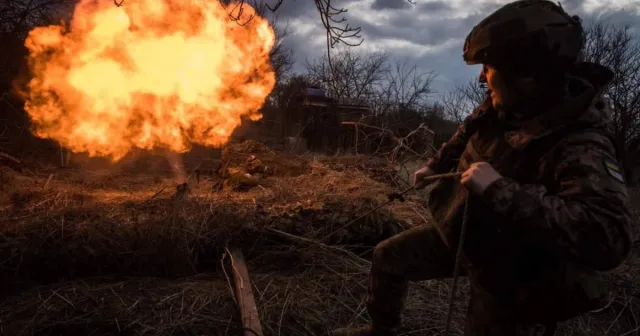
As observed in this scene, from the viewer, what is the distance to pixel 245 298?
3.94 meters

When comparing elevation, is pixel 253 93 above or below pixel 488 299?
above

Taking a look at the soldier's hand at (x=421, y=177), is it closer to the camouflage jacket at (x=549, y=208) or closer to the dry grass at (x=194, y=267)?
the camouflage jacket at (x=549, y=208)

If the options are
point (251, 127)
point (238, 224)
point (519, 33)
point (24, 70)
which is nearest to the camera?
point (519, 33)

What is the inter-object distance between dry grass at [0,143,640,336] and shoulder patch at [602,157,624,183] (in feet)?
8.28

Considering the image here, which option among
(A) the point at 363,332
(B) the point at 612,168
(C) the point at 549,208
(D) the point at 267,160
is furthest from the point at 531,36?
(D) the point at 267,160

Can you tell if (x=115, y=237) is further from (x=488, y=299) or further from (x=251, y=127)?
(x=251, y=127)

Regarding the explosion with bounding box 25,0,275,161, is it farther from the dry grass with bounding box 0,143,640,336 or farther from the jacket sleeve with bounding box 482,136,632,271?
the jacket sleeve with bounding box 482,136,632,271

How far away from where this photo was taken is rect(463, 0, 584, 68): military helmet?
213 cm

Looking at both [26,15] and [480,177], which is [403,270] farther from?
[26,15]

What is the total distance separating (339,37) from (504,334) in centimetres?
363

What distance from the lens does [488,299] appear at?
95.7 inches

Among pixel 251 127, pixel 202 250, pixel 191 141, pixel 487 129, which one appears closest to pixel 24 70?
pixel 191 141

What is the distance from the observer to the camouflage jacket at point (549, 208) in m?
1.81

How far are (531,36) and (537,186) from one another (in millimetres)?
783
